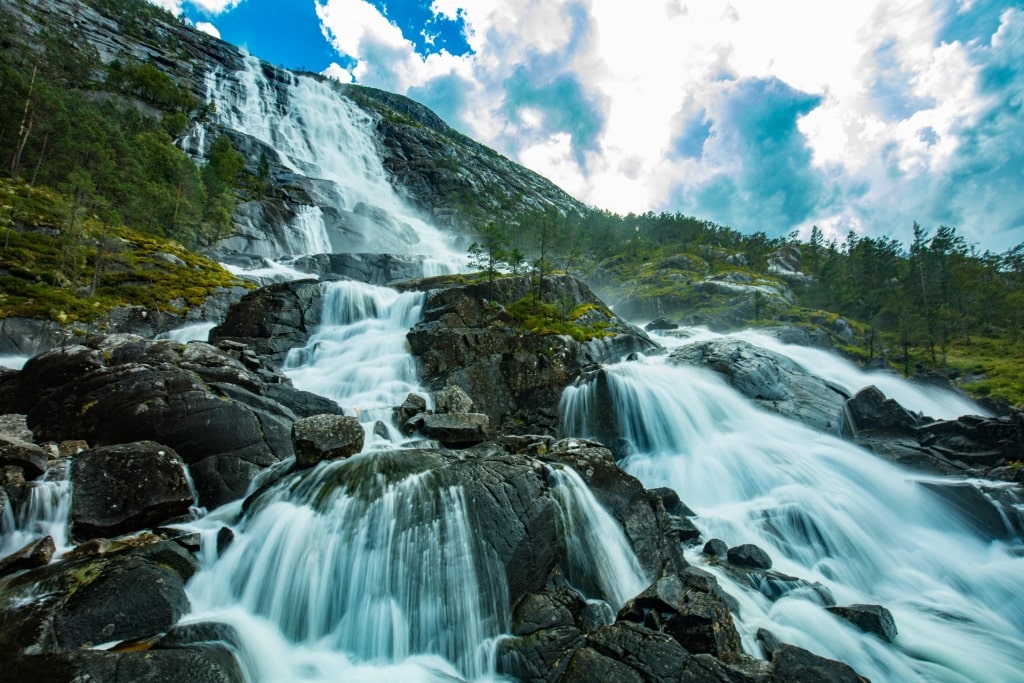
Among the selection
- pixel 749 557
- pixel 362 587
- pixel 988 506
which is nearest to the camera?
pixel 362 587

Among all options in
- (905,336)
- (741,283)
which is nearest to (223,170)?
(741,283)

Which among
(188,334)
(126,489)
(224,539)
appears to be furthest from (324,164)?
(224,539)

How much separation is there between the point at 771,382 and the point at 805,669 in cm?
2278

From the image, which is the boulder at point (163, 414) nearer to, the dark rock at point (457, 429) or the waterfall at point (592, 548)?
the dark rock at point (457, 429)

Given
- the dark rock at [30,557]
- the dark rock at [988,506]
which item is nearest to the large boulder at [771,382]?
the dark rock at [988,506]

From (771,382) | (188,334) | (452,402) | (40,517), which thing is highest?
(188,334)

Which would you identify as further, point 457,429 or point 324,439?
point 457,429

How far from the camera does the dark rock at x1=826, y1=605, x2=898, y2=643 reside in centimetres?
901

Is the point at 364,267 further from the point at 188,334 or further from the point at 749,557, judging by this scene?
the point at 749,557

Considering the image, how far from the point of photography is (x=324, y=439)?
10414 millimetres

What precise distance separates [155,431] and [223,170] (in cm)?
6516

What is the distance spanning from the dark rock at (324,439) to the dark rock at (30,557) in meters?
4.20

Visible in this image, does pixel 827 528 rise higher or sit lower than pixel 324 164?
lower

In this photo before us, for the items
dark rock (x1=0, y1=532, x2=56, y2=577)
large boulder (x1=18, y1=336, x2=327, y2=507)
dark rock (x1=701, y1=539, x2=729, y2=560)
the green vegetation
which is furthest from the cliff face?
dark rock (x1=701, y1=539, x2=729, y2=560)
